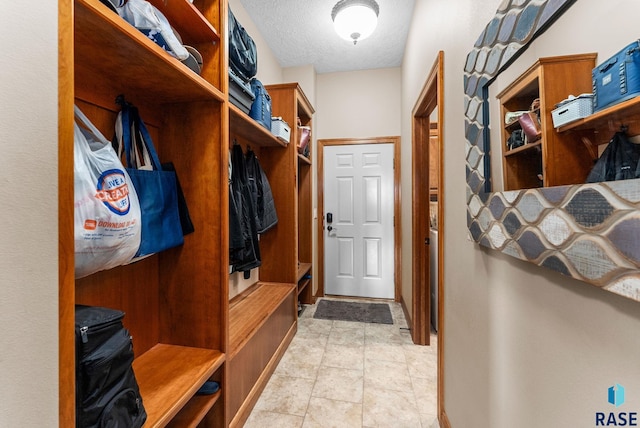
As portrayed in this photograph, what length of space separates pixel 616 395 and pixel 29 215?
3.71 feet

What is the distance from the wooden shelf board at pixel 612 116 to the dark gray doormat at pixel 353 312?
2609mm

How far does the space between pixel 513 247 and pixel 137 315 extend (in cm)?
150

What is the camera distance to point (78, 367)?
0.66 m

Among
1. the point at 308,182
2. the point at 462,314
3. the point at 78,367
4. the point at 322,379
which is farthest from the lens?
the point at 308,182

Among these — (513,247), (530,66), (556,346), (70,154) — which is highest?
(530,66)

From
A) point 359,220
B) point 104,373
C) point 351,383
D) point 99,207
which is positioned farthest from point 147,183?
point 359,220

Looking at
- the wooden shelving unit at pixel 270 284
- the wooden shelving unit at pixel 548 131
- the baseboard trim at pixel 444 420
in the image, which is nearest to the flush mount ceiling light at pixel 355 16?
the wooden shelving unit at pixel 270 284

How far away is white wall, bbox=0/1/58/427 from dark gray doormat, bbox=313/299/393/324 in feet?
8.39

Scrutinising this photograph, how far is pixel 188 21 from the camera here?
1.14 meters

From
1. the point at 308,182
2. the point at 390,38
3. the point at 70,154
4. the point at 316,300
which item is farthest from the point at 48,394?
the point at 390,38

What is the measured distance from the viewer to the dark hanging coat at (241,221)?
166cm

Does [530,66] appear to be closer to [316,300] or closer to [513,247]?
[513,247]

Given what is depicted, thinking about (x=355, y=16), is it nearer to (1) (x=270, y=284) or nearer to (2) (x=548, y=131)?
(2) (x=548, y=131)

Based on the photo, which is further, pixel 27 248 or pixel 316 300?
pixel 316 300
